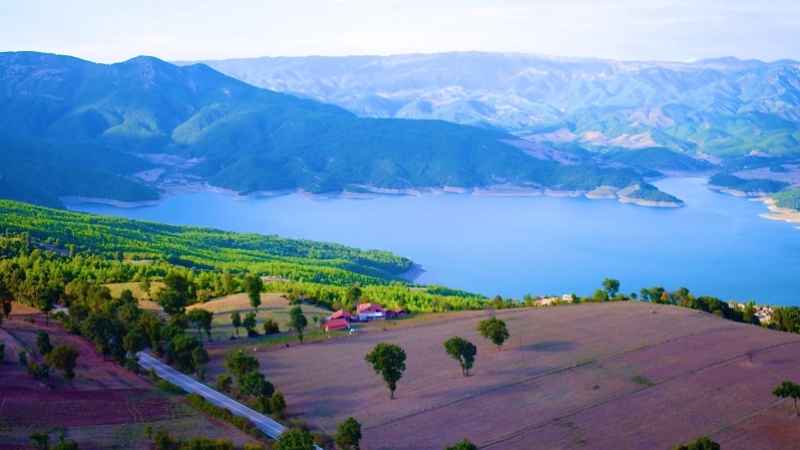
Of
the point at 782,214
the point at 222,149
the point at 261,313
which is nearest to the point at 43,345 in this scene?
the point at 261,313

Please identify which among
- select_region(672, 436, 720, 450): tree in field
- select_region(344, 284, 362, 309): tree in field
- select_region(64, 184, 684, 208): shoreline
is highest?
select_region(64, 184, 684, 208): shoreline

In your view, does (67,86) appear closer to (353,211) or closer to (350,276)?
(353,211)

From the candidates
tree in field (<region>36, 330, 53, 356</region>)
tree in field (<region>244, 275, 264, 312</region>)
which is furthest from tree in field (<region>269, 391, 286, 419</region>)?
tree in field (<region>244, 275, 264, 312</region>)

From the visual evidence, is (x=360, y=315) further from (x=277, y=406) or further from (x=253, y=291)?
(x=277, y=406)

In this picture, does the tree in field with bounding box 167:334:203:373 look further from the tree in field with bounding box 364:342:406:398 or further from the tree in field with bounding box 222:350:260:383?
the tree in field with bounding box 364:342:406:398

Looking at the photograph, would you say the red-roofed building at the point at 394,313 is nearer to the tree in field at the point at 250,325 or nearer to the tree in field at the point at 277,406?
the tree in field at the point at 250,325

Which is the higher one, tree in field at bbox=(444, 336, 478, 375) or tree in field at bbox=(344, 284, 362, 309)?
tree in field at bbox=(344, 284, 362, 309)

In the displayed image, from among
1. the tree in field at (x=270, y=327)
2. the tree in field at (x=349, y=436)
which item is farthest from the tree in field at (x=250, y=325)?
the tree in field at (x=349, y=436)
